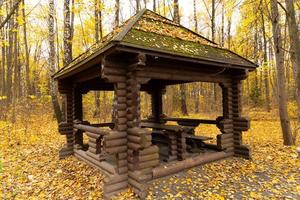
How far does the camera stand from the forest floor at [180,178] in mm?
5007

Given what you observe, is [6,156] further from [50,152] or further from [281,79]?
[281,79]

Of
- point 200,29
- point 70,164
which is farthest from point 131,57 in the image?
point 200,29

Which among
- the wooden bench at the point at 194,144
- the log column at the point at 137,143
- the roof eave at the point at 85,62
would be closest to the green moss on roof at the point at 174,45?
the roof eave at the point at 85,62

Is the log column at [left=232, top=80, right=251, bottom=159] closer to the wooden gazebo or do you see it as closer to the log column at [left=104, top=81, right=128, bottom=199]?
the wooden gazebo

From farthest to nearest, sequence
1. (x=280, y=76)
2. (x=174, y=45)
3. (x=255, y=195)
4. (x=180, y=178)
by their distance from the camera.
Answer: (x=280, y=76) < (x=174, y=45) < (x=180, y=178) < (x=255, y=195)

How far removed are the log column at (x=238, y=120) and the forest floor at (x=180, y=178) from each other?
0.34 metres

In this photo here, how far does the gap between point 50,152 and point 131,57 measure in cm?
619

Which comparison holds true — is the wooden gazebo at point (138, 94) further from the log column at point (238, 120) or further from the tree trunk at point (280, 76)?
the tree trunk at point (280, 76)

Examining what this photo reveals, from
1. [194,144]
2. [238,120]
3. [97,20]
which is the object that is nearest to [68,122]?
[194,144]

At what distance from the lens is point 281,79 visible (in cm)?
834

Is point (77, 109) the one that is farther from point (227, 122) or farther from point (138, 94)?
point (227, 122)

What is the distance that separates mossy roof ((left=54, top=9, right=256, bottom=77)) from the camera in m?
4.89

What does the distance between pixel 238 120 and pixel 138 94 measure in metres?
4.28

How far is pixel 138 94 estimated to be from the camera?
505cm
